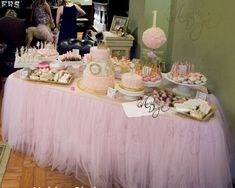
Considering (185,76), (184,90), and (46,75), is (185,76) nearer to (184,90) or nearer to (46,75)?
(184,90)

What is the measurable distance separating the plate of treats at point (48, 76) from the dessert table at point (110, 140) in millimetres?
51

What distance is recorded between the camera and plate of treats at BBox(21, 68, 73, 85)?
7.57 feet

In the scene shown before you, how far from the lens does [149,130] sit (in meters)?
1.89

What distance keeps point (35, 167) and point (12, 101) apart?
574 millimetres

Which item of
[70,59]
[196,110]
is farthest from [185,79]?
[70,59]

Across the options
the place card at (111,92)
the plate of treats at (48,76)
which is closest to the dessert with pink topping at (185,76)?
the place card at (111,92)

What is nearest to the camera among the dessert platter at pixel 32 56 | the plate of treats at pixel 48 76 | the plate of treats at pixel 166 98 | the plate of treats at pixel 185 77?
the plate of treats at pixel 166 98

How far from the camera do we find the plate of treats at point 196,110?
1821 millimetres

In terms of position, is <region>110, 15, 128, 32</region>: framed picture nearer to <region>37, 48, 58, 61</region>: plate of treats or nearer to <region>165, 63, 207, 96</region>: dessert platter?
<region>37, 48, 58, 61</region>: plate of treats

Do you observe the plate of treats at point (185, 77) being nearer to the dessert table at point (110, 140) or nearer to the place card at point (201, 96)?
the place card at point (201, 96)

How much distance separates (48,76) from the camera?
2.34 metres

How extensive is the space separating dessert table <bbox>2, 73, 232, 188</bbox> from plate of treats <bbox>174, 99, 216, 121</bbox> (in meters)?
0.04

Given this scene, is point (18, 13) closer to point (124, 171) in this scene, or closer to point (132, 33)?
point (132, 33)

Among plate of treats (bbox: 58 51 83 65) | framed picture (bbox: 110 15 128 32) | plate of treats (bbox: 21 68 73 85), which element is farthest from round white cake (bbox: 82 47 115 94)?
framed picture (bbox: 110 15 128 32)
